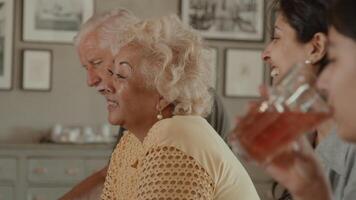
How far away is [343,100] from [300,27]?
2.37 feet

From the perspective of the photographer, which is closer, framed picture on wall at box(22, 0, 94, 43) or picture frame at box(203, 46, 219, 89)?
picture frame at box(203, 46, 219, 89)

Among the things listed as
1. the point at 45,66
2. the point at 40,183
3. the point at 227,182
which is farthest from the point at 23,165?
the point at 227,182

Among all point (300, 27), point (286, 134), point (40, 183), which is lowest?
point (40, 183)

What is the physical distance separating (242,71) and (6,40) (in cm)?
185

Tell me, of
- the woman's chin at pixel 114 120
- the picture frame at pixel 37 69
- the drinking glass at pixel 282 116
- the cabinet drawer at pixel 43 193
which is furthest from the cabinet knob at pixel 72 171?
the drinking glass at pixel 282 116

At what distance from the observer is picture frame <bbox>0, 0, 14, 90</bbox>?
570 cm

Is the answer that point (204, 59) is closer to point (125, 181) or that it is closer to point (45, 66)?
point (125, 181)

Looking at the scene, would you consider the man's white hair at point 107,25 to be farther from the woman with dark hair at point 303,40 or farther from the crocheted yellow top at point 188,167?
the woman with dark hair at point 303,40

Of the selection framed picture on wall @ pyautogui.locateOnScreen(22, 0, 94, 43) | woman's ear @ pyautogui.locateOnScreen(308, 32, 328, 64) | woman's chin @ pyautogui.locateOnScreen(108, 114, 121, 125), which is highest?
framed picture on wall @ pyautogui.locateOnScreen(22, 0, 94, 43)

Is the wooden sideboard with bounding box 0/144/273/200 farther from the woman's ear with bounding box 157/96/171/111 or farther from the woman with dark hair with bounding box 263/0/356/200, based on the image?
the woman with dark hair with bounding box 263/0/356/200

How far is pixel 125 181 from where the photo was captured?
8.03 ft

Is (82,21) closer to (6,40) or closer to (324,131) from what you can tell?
(6,40)

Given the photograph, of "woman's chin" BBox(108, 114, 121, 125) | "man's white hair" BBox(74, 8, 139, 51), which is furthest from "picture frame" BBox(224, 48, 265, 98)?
"woman's chin" BBox(108, 114, 121, 125)

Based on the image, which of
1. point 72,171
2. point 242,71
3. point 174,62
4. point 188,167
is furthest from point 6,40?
point 188,167
